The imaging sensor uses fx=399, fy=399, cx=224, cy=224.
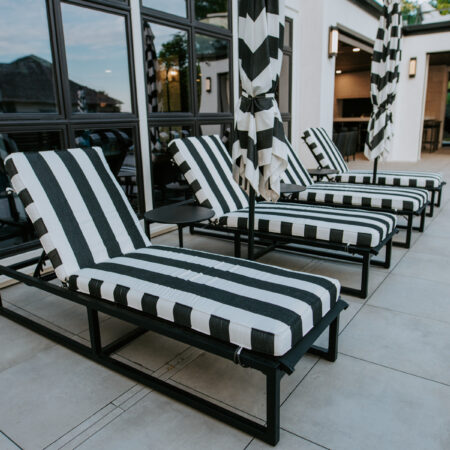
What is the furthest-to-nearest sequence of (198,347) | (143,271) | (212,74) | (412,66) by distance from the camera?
(412,66)
(212,74)
(143,271)
(198,347)

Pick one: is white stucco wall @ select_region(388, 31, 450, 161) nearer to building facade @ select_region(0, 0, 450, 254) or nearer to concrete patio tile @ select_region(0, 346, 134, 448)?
building facade @ select_region(0, 0, 450, 254)

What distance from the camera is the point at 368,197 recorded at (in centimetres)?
391

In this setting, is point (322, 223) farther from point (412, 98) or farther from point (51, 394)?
point (412, 98)

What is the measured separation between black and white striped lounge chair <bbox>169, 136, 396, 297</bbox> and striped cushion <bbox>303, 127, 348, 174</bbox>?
1.92 m

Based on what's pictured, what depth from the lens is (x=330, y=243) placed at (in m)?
2.91

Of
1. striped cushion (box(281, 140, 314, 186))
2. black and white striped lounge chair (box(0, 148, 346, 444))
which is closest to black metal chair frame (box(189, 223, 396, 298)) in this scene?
black and white striped lounge chair (box(0, 148, 346, 444))

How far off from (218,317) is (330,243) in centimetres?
153

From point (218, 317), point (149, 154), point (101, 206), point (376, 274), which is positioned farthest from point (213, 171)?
point (218, 317)

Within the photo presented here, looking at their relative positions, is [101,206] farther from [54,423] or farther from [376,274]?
[376,274]

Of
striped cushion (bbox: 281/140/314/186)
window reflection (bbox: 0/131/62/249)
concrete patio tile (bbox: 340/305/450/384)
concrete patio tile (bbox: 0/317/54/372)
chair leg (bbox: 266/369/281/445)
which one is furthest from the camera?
striped cushion (bbox: 281/140/314/186)

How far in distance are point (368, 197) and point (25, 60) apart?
340cm

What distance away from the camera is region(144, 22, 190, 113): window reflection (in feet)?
14.2

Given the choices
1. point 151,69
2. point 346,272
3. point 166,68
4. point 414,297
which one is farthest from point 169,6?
point 414,297

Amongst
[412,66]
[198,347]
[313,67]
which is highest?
[412,66]
